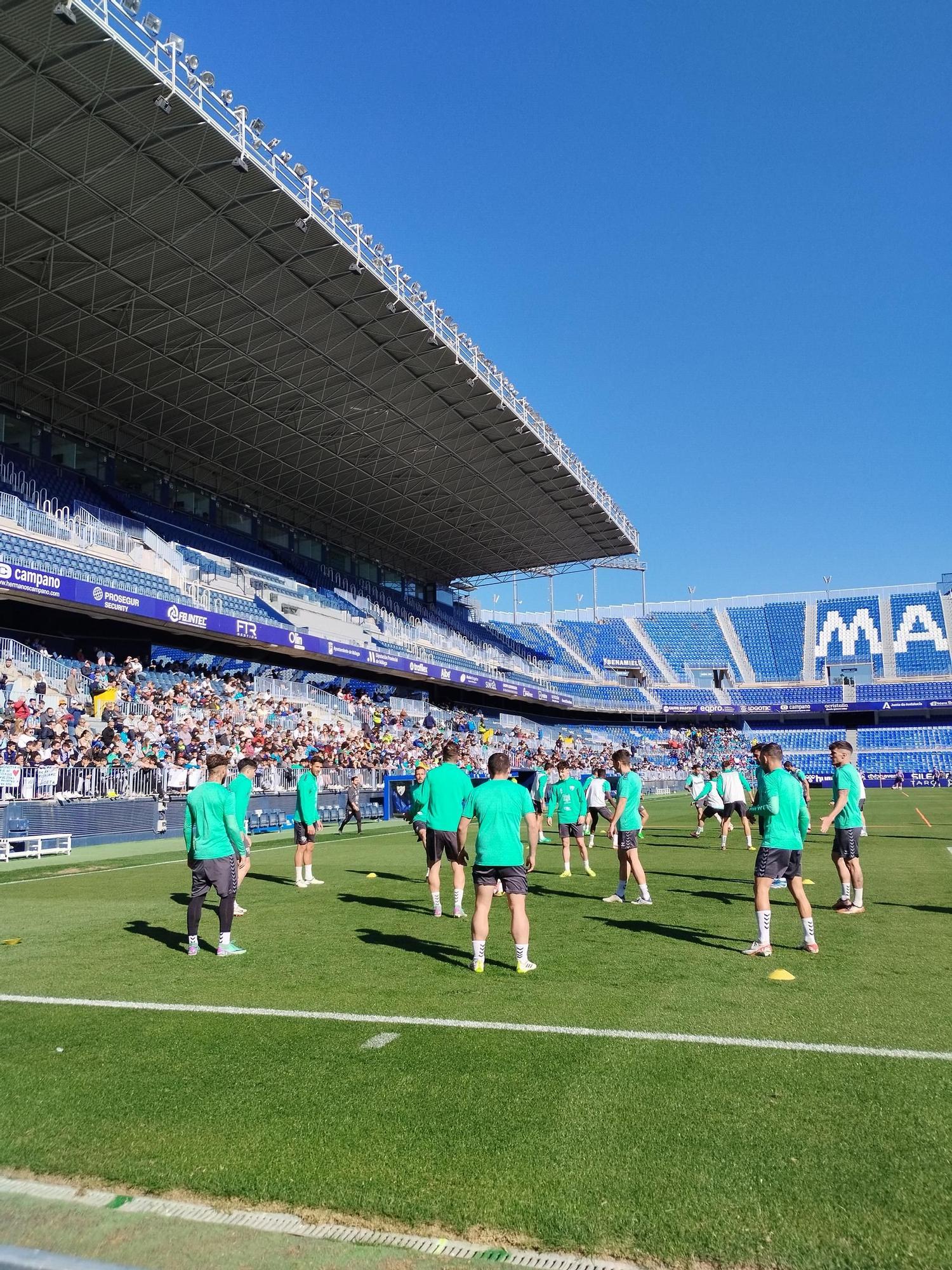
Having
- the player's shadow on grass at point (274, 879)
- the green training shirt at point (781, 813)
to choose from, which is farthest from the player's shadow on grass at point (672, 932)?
the player's shadow on grass at point (274, 879)

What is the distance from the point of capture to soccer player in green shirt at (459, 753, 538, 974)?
7.46 m

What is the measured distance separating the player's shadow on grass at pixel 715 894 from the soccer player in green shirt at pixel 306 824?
5525 mm

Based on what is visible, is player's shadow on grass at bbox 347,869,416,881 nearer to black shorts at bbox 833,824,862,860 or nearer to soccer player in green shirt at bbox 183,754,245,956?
soccer player in green shirt at bbox 183,754,245,956

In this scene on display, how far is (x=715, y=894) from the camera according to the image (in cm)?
1264

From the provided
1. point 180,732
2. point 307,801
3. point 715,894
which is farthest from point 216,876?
point 180,732

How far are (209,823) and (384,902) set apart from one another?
4100mm

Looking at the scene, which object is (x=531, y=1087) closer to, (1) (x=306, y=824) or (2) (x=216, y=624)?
(1) (x=306, y=824)

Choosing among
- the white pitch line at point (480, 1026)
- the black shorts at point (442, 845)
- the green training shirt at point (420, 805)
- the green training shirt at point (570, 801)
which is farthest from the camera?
the green training shirt at point (570, 801)

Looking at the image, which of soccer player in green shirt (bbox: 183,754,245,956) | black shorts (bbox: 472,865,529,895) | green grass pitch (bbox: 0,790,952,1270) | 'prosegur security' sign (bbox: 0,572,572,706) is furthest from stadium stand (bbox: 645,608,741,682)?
black shorts (bbox: 472,865,529,895)

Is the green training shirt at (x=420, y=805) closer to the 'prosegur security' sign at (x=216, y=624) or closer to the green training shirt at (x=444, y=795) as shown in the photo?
the green training shirt at (x=444, y=795)

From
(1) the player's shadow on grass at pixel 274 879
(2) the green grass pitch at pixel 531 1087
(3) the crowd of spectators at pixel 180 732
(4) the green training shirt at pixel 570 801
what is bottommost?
(1) the player's shadow on grass at pixel 274 879

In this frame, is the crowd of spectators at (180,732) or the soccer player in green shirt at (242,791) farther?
the crowd of spectators at (180,732)

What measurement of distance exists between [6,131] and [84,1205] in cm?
2431

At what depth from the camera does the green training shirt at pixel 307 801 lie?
13.7 meters
